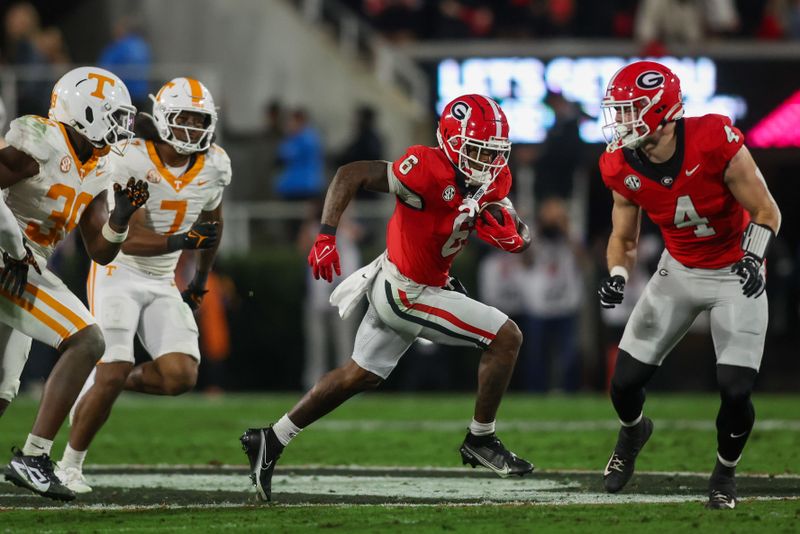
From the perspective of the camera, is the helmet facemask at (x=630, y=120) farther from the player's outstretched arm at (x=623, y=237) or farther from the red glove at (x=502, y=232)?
the red glove at (x=502, y=232)

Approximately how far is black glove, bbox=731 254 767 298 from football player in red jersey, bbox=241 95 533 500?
102cm

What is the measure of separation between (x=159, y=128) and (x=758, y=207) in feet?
9.69

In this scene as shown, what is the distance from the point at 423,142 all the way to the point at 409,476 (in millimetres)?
7855

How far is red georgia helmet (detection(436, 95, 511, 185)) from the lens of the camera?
6.27 meters

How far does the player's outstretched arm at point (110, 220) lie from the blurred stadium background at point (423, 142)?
10.5 ft

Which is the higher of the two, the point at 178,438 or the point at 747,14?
the point at 747,14

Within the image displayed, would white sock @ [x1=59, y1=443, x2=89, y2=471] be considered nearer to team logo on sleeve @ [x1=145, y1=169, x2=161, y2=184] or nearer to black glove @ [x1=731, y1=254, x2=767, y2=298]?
team logo on sleeve @ [x1=145, y1=169, x2=161, y2=184]

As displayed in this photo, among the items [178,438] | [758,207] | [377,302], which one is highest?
[758,207]

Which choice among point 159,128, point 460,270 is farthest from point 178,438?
point 460,270

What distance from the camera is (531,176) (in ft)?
44.4

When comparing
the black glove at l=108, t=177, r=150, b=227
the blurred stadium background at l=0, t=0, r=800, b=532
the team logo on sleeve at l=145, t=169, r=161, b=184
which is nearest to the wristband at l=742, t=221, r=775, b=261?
the black glove at l=108, t=177, r=150, b=227

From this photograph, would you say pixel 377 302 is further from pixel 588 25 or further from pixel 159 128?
pixel 588 25

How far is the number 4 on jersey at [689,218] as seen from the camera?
615 centimetres

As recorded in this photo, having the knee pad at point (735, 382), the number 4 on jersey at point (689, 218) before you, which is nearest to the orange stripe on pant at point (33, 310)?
the number 4 on jersey at point (689, 218)
